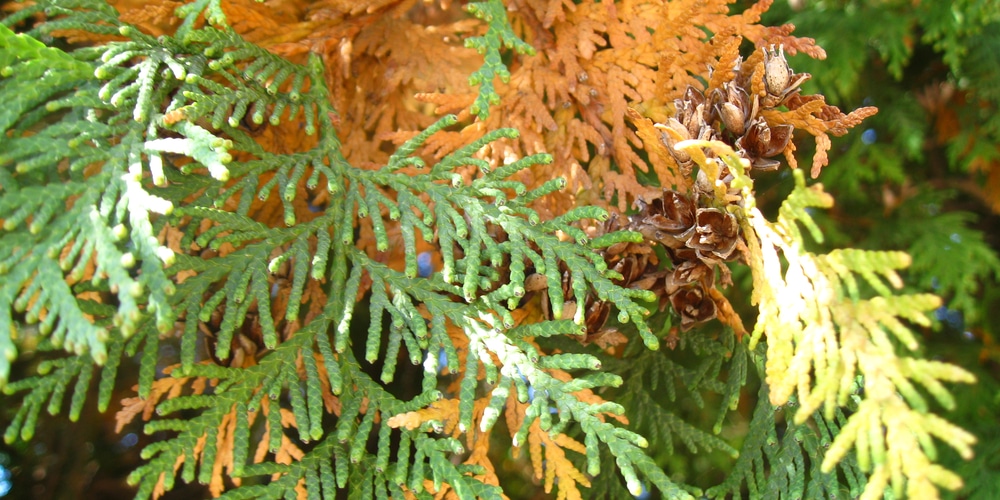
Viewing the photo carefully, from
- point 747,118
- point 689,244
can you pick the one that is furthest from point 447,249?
point 747,118

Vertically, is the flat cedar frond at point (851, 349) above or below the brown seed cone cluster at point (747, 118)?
below

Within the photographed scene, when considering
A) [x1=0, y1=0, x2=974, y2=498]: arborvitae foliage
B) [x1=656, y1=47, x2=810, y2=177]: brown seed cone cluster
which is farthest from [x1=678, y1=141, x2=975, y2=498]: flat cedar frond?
[x1=656, y1=47, x2=810, y2=177]: brown seed cone cluster

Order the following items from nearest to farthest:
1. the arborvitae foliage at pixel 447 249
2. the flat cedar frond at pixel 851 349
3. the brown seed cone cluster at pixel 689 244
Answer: the flat cedar frond at pixel 851 349, the arborvitae foliage at pixel 447 249, the brown seed cone cluster at pixel 689 244

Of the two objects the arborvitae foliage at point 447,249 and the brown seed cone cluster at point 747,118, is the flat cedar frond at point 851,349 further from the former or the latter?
the brown seed cone cluster at point 747,118

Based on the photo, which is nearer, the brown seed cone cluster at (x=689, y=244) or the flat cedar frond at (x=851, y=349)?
the flat cedar frond at (x=851, y=349)

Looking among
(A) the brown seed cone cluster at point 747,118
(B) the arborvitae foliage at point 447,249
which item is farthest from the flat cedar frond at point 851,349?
(A) the brown seed cone cluster at point 747,118

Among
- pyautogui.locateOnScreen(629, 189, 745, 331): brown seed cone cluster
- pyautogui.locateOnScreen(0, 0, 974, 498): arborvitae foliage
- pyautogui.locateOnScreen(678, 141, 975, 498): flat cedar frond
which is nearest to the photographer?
pyautogui.locateOnScreen(678, 141, 975, 498): flat cedar frond

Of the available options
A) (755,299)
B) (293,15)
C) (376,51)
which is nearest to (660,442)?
(755,299)

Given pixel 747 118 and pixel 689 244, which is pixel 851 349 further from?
pixel 747 118

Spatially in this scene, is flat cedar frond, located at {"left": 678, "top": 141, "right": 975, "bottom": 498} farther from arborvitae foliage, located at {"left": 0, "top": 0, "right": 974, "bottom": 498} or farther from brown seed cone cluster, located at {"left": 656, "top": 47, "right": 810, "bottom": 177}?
brown seed cone cluster, located at {"left": 656, "top": 47, "right": 810, "bottom": 177}

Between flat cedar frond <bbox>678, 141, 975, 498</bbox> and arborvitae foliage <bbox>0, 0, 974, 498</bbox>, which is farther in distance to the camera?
A: arborvitae foliage <bbox>0, 0, 974, 498</bbox>
